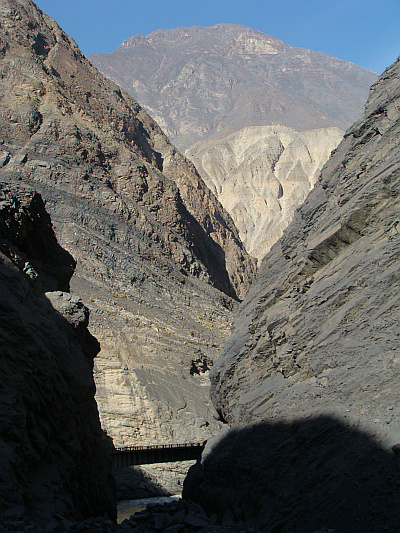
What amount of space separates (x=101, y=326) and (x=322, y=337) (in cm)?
2274

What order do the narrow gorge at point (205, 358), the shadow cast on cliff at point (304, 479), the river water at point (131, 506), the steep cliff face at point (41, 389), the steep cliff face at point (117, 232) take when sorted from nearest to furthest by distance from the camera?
the shadow cast on cliff at point (304, 479), the steep cliff face at point (41, 389), the narrow gorge at point (205, 358), the river water at point (131, 506), the steep cliff face at point (117, 232)

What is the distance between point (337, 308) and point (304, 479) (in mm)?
5536

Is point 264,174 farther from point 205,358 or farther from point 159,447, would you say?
point 159,447

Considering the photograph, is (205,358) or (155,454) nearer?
(155,454)

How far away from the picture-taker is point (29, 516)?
12508 millimetres

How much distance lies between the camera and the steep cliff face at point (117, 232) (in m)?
36.5

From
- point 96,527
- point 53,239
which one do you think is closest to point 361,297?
point 96,527

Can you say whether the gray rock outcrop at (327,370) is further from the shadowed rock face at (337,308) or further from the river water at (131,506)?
the river water at (131,506)

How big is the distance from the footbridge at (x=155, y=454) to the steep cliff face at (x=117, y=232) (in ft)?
6.08

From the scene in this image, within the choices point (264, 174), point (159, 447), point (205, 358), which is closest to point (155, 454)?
point (159, 447)

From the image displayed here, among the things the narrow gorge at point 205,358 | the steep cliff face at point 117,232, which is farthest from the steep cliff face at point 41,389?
the steep cliff face at point 117,232

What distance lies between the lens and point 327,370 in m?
16.9

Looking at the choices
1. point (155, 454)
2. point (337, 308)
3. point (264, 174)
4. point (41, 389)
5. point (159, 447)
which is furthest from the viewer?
point (264, 174)

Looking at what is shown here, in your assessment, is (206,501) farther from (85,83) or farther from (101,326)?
(85,83)
